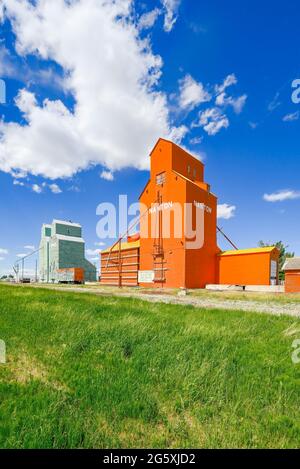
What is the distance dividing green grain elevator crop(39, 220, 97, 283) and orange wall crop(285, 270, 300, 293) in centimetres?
4013

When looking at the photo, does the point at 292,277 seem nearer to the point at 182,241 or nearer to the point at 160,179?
the point at 182,241

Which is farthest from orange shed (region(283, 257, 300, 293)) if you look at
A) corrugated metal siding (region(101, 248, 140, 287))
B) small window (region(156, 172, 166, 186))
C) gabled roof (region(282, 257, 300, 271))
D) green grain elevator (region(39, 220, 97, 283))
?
green grain elevator (region(39, 220, 97, 283))

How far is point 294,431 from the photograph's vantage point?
3127 millimetres

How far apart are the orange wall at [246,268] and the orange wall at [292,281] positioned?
240 cm

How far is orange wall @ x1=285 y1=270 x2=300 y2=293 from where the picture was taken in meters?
21.8

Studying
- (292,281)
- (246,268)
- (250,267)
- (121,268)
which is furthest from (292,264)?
(121,268)

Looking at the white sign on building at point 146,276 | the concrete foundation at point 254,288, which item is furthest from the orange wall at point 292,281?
the white sign on building at point 146,276

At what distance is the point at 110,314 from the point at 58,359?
11.5 feet

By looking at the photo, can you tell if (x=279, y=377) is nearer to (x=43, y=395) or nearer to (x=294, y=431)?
(x=294, y=431)

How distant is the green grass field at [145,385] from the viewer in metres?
2.97

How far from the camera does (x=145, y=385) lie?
4.00 meters

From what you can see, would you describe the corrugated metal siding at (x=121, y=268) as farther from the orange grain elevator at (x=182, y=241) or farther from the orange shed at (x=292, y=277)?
the orange shed at (x=292, y=277)

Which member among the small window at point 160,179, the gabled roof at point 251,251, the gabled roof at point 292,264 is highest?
the small window at point 160,179
